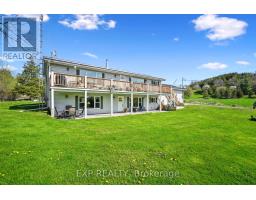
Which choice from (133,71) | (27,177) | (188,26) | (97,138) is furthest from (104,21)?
(133,71)

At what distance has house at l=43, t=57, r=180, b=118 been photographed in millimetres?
13531

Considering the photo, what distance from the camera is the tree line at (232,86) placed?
121 feet

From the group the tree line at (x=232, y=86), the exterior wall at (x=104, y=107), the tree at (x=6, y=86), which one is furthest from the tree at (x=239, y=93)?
the tree at (x=6, y=86)

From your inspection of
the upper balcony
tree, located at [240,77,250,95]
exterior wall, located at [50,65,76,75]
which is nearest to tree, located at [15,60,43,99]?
exterior wall, located at [50,65,76,75]

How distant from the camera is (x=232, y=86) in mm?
42750

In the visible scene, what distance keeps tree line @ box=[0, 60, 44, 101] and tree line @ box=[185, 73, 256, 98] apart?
3600 centimetres

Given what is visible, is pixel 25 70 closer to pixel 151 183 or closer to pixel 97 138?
pixel 97 138

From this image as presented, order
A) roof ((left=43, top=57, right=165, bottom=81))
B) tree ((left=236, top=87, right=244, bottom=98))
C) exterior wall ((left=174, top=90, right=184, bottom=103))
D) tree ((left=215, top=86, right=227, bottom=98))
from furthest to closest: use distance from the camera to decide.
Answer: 1. tree ((left=215, top=86, right=227, bottom=98))
2. tree ((left=236, top=87, right=244, bottom=98))
3. exterior wall ((left=174, top=90, right=184, bottom=103))
4. roof ((left=43, top=57, right=165, bottom=81))

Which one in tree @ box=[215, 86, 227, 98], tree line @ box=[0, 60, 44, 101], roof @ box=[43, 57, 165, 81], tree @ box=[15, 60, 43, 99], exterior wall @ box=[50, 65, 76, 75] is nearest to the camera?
roof @ box=[43, 57, 165, 81]

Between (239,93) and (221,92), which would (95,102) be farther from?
(221,92)

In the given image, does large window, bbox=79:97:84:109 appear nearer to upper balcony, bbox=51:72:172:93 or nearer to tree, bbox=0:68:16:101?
upper balcony, bbox=51:72:172:93

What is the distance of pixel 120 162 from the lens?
18.1 ft
